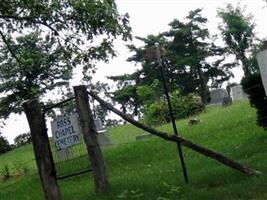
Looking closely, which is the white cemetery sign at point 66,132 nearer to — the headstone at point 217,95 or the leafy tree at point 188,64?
the headstone at point 217,95

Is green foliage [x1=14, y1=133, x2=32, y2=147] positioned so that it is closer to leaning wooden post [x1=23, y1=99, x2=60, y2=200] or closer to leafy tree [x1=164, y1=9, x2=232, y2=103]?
leafy tree [x1=164, y1=9, x2=232, y2=103]

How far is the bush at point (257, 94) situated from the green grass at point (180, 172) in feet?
1.71

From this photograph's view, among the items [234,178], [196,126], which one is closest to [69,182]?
[234,178]

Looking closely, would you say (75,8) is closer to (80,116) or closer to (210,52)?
(80,116)

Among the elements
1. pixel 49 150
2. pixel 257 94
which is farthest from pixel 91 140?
pixel 257 94

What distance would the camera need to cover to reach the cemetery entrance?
10.0 m

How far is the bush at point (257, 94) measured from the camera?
42.9 ft

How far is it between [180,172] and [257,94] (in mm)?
3109

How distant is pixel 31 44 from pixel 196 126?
16821 mm

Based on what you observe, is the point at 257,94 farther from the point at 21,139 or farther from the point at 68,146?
the point at 21,139

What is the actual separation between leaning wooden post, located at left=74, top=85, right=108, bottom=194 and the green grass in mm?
247

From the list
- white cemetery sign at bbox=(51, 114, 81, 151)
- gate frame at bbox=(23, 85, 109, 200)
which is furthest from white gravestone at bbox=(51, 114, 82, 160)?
gate frame at bbox=(23, 85, 109, 200)

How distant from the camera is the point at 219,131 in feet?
59.7

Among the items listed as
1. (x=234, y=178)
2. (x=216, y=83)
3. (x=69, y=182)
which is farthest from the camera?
(x=216, y=83)
